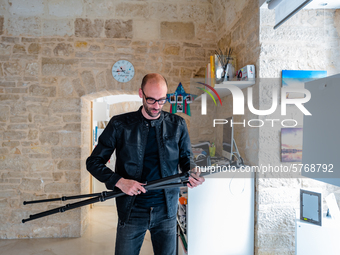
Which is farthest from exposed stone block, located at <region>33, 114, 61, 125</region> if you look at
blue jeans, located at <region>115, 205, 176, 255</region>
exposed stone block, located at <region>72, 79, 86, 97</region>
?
blue jeans, located at <region>115, 205, 176, 255</region>

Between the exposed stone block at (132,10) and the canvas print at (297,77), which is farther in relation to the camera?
the exposed stone block at (132,10)

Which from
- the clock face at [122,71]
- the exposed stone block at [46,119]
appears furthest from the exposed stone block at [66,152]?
the clock face at [122,71]

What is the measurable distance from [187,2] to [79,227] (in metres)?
3.55

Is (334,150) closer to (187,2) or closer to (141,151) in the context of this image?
(141,151)

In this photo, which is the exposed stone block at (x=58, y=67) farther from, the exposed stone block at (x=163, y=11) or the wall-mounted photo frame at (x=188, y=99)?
the wall-mounted photo frame at (x=188, y=99)

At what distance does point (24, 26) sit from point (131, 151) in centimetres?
299

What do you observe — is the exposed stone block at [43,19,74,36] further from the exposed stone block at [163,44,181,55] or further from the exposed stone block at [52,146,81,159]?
the exposed stone block at [52,146,81,159]

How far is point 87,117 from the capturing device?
386cm

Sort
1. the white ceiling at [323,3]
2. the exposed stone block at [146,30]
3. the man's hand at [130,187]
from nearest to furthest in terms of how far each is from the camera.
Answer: the man's hand at [130,187] → the white ceiling at [323,3] → the exposed stone block at [146,30]

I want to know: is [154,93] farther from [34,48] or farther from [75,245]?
[34,48]

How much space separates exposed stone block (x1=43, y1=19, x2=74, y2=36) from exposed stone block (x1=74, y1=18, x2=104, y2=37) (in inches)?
3.2

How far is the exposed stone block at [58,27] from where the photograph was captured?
11.3 ft

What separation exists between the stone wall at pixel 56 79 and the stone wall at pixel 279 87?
72.4 inches

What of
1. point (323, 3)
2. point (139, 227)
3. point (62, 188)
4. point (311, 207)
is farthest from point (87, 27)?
point (311, 207)
